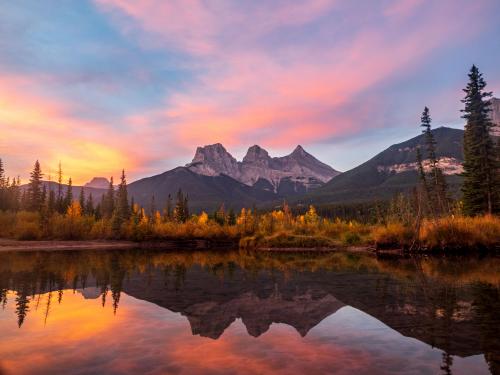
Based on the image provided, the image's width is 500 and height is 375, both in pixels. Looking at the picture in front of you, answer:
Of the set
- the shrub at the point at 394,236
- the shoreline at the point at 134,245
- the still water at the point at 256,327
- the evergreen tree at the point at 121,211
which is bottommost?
the shoreline at the point at 134,245

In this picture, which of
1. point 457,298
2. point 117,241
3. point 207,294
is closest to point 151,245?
point 117,241

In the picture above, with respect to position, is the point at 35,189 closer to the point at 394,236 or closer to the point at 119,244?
the point at 119,244

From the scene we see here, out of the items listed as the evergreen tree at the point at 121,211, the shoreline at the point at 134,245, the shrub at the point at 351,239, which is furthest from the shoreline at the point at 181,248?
the evergreen tree at the point at 121,211

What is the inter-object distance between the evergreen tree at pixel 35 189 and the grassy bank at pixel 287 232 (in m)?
9.20

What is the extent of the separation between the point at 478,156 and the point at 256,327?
44.8m

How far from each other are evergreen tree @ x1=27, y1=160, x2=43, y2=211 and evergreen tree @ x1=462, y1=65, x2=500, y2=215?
92.5 m

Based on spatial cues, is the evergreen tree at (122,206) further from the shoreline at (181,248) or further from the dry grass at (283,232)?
the shoreline at (181,248)

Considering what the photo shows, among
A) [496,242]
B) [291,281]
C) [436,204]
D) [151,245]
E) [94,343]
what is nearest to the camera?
[94,343]

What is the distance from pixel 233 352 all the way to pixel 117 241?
261 feet

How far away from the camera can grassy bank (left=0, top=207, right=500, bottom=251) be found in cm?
3866

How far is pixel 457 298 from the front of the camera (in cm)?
1518

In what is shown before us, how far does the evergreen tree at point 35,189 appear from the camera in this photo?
9471 centimetres

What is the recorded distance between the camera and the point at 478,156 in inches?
1821

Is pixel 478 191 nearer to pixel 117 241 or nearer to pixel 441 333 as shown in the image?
pixel 441 333
